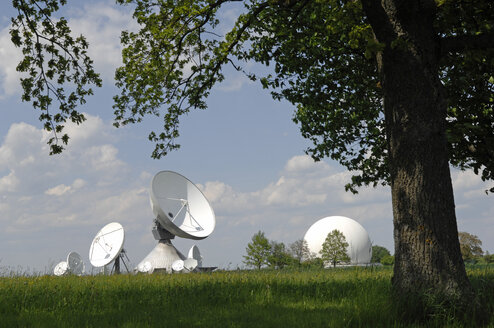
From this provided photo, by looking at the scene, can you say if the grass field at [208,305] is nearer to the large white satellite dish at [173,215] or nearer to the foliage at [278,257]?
the large white satellite dish at [173,215]

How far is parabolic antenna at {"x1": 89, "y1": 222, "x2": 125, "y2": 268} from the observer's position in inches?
1391

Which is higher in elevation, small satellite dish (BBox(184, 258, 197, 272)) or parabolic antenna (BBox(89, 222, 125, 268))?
parabolic antenna (BBox(89, 222, 125, 268))

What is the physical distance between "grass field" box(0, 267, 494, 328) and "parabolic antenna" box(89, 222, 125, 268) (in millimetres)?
24164

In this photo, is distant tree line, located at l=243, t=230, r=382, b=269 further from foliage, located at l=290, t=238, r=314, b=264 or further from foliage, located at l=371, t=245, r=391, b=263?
foliage, located at l=371, t=245, r=391, b=263

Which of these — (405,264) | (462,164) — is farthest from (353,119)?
(405,264)

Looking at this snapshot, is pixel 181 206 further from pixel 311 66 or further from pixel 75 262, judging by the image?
pixel 311 66

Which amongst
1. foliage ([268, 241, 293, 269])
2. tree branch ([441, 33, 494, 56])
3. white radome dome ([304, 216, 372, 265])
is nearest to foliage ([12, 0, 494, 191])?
tree branch ([441, 33, 494, 56])

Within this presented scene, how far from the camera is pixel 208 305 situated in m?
9.16

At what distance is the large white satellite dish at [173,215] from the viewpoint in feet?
113

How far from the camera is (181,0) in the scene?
13.3 meters

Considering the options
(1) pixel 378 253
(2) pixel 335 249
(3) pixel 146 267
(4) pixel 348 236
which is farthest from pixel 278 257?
(1) pixel 378 253

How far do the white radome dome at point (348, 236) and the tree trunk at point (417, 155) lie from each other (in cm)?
4765

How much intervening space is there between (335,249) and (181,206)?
23.8 m

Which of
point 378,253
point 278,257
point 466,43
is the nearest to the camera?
point 466,43
